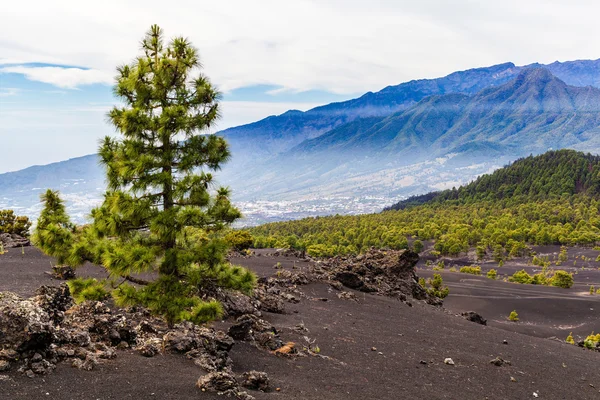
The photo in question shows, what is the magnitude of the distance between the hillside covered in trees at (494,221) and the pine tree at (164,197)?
140ft

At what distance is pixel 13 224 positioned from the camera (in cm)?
2798

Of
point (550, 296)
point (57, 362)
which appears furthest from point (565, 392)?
point (550, 296)

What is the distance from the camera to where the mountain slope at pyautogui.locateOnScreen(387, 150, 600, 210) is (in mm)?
120562

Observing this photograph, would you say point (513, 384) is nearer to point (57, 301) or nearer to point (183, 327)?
point (183, 327)

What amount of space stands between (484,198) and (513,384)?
129 metres

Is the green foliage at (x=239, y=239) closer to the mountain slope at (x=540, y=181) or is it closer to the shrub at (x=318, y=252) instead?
the shrub at (x=318, y=252)

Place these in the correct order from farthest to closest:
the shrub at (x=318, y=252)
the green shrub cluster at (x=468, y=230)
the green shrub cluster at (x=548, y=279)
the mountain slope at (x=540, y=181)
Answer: the mountain slope at (x=540, y=181) < the green shrub cluster at (x=468, y=230) < the shrub at (x=318, y=252) < the green shrub cluster at (x=548, y=279)

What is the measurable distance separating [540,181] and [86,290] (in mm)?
139481

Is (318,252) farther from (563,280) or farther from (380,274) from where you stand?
(380,274)

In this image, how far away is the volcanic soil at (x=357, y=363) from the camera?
7531mm

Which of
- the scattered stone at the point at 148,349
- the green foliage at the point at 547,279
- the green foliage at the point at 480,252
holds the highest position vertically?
the scattered stone at the point at 148,349

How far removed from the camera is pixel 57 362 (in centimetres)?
760

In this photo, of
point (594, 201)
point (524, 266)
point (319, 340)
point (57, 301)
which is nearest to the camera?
→ point (57, 301)

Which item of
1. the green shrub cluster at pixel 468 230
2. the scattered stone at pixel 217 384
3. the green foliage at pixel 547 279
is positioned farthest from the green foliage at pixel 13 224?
the green foliage at pixel 547 279
